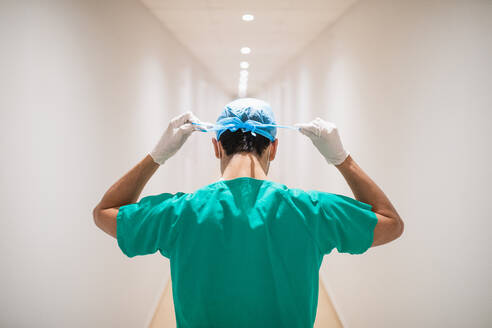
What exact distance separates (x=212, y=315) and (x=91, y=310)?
115 centimetres

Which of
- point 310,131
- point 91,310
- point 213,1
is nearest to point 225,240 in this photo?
point 310,131

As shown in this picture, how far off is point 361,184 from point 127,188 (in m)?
0.85

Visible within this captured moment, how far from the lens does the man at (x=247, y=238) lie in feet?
2.93

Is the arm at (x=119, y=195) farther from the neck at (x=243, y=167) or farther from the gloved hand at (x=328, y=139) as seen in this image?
the gloved hand at (x=328, y=139)

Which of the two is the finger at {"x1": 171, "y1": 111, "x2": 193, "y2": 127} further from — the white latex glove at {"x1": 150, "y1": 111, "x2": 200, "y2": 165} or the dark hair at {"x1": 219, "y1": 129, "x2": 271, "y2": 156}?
the dark hair at {"x1": 219, "y1": 129, "x2": 271, "y2": 156}

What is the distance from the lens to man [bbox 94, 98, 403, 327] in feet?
2.93

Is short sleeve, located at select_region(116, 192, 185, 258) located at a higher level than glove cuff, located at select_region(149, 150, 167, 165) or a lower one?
lower

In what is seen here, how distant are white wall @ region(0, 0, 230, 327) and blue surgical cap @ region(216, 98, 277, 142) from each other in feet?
2.92

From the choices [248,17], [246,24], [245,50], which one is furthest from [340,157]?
[245,50]

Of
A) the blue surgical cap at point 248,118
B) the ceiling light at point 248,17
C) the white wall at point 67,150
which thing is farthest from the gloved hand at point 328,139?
the ceiling light at point 248,17

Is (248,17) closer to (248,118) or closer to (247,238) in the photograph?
(248,118)

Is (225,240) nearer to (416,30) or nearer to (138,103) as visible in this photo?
(416,30)

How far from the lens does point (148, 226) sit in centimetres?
94

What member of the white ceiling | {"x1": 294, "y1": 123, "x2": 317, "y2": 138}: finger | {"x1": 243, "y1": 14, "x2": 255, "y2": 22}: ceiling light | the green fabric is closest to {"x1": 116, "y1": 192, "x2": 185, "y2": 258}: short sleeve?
the green fabric
